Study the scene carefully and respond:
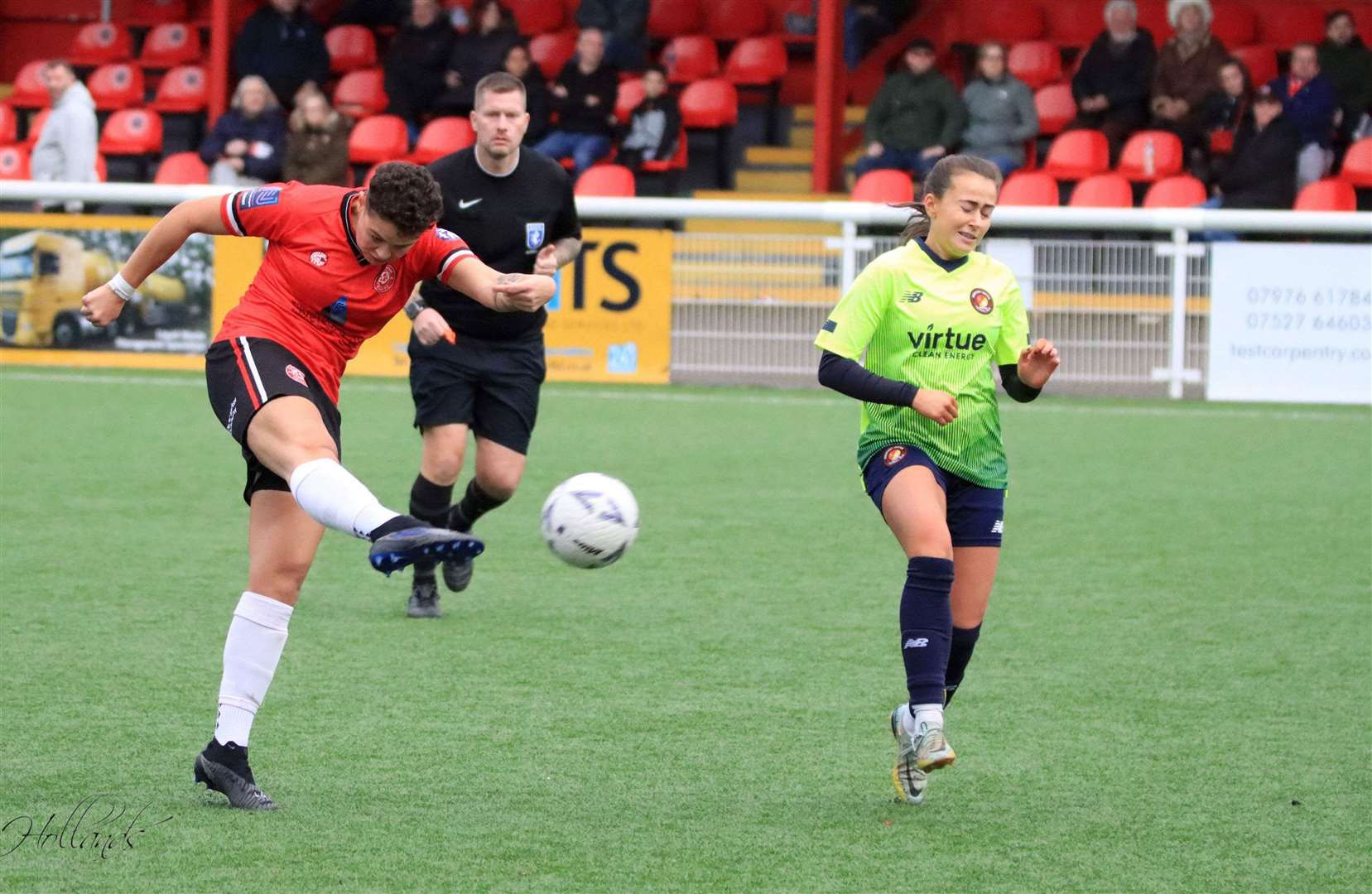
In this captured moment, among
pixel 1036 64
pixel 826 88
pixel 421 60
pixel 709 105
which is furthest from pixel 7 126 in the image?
pixel 1036 64

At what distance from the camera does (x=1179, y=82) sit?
55.3 feet

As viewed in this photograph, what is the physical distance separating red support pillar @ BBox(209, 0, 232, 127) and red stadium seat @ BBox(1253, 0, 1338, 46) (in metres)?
10.3

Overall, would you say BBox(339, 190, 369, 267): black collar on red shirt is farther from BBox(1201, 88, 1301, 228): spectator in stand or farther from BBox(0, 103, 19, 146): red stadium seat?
BBox(0, 103, 19, 146): red stadium seat

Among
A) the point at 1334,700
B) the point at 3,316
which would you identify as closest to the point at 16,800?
the point at 1334,700

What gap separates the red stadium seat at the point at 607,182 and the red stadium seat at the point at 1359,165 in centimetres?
599

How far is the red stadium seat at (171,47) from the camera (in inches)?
833

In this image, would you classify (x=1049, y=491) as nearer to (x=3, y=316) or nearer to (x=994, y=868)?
(x=994, y=868)

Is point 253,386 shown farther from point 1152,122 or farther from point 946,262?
point 1152,122

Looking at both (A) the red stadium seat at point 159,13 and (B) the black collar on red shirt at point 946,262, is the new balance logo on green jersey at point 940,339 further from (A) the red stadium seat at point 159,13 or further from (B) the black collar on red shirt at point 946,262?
(A) the red stadium seat at point 159,13

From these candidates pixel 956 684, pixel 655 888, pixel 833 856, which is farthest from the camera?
pixel 956 684

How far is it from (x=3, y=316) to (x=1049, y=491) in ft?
28.4

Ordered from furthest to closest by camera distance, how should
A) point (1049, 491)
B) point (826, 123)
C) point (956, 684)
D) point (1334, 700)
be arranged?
point (826, 123)
point (1049, 491)
point (1334, 700)
point (956, 684)

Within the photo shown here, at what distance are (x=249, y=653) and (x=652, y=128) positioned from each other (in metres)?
13.3

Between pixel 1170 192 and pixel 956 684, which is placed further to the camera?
pixel 1170 192
